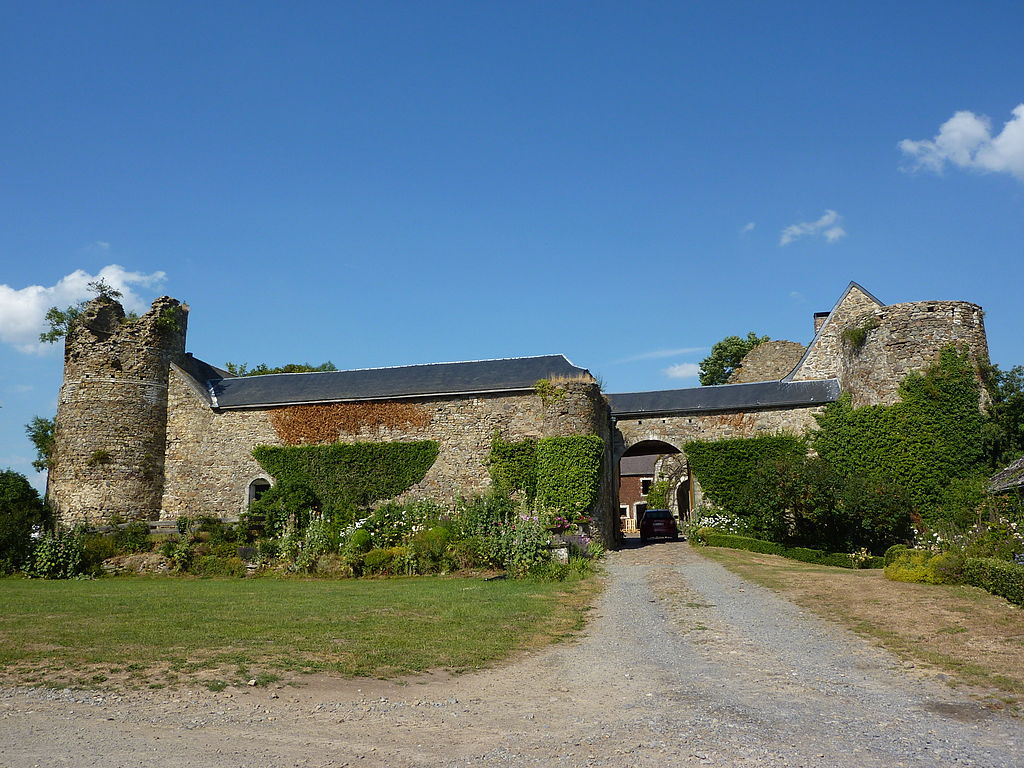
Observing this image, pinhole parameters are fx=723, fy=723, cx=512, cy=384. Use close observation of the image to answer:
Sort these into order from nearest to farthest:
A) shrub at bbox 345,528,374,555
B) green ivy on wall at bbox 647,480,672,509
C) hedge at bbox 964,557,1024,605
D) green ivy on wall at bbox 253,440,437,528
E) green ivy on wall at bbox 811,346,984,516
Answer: hedge at bbox 964,557,1024,605, shrub at bbox 345,528,374,555, green ivy on wall at bbox 811,346,984,516, green ivy on wall at bbox 253,440,437,528, green ivy on wall at bbox 647,480,672,509

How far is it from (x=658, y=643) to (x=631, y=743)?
402 cm

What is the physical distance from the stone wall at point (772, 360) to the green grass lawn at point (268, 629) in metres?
21.6

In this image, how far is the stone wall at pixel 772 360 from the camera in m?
32.9

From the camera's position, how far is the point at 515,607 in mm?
11523

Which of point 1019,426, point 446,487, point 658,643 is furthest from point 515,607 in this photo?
point 1019,426

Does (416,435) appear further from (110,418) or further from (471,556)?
(110,418)

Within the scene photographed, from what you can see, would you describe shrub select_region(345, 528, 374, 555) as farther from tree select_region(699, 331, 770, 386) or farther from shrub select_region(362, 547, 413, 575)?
tree select_region(699, 331, 770, 386)

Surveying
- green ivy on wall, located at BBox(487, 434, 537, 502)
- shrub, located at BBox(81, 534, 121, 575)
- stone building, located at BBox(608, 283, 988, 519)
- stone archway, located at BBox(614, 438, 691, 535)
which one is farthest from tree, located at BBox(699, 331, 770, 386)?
shrub, located at BBox(81, 534, 121, 575)

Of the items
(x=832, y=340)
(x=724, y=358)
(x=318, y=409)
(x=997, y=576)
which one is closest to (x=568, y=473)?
(x=318, y=409)

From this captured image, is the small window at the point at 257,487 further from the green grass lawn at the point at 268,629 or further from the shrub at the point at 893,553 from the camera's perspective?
the shrub at the point at 893,553

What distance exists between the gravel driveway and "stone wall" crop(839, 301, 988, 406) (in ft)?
54.6

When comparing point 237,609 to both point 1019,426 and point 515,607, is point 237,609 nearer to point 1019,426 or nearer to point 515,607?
point 515,607

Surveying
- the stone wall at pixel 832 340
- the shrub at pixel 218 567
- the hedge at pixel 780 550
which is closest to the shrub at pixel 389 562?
the shrub at pixel 218 567

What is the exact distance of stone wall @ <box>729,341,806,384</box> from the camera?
3294cm
